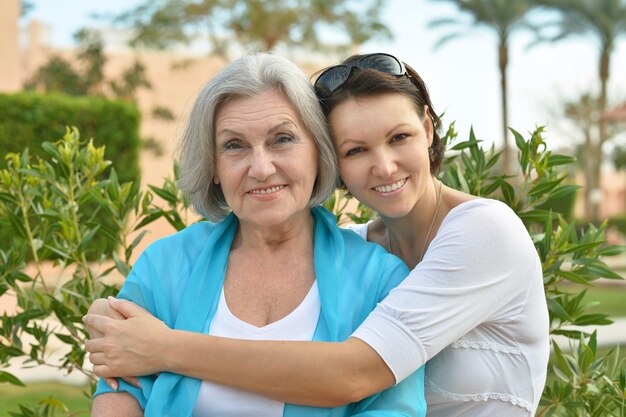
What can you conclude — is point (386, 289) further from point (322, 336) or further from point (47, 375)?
point (47, 375)

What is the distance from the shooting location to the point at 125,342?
2.41 m

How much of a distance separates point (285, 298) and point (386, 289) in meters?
0.28

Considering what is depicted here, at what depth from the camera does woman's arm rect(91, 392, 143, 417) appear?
246 centimetres

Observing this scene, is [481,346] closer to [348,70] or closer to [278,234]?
[278,234]

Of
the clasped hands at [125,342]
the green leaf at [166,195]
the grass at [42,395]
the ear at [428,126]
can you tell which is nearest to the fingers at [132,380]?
the clasped hands at [125,342]

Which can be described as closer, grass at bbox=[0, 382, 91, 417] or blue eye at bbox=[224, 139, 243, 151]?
blue eye at bbox=[224, 139, 243, 151]

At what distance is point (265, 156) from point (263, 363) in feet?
1.86

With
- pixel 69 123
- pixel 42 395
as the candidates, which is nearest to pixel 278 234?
pixel 42 395

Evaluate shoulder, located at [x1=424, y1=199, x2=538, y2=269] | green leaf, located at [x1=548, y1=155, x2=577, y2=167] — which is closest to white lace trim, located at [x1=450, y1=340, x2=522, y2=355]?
shoulder, located at [x1=424, y1=199, x2=538, y2=269]

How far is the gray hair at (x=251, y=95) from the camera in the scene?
253cm

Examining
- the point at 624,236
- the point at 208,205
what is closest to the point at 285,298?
the point at 208,205

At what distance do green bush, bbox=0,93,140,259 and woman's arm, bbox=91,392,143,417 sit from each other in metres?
11.8

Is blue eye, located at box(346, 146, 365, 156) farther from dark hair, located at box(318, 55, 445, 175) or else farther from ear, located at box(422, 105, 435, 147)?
ear, located at box(422, 105, 435, 147)

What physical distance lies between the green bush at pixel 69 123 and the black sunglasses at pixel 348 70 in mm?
11770
